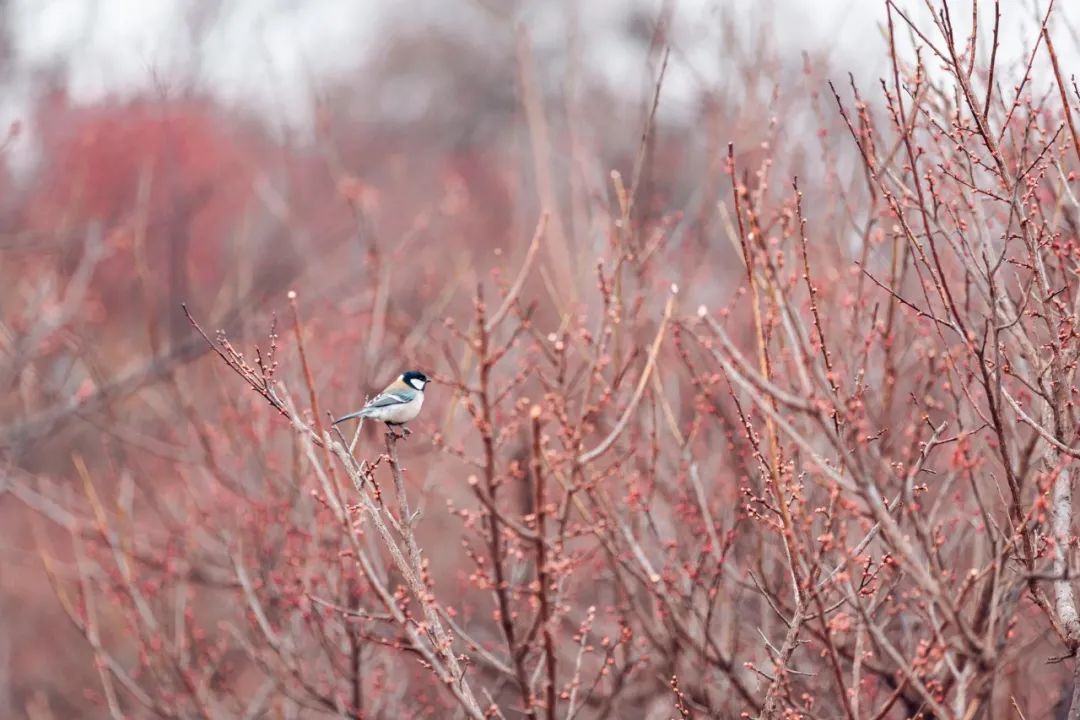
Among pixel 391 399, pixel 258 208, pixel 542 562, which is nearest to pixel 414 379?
pixel 391 399

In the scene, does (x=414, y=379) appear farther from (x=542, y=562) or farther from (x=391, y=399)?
(x=542, y=562)

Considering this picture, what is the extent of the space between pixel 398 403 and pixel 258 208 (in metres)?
9.83

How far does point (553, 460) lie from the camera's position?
2424 millimetres

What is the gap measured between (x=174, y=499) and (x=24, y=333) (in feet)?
8.15

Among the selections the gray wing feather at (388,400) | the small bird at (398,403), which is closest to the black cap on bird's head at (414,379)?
the small bird at (398,403)

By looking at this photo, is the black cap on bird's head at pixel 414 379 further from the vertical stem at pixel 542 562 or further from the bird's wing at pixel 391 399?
the vertical stem at pixel 542 562

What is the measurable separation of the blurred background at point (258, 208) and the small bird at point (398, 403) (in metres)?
0.66

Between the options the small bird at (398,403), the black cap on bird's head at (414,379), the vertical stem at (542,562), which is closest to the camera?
the vertical stem at (542,562)

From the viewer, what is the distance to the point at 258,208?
12641mm

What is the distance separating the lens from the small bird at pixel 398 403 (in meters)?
3.46

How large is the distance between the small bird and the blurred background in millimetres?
657

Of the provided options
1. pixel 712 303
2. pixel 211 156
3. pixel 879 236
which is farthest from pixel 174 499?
pixel 211 156

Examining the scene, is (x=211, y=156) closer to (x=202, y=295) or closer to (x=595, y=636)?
(x=202, y=295)

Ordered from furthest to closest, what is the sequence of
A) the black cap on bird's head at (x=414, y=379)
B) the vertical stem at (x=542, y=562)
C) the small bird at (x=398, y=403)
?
the black cap on bird's head at (x=414, y=379) → the small bird at (x=398, y=403) → the vertical stem at (x=542, y=562)
